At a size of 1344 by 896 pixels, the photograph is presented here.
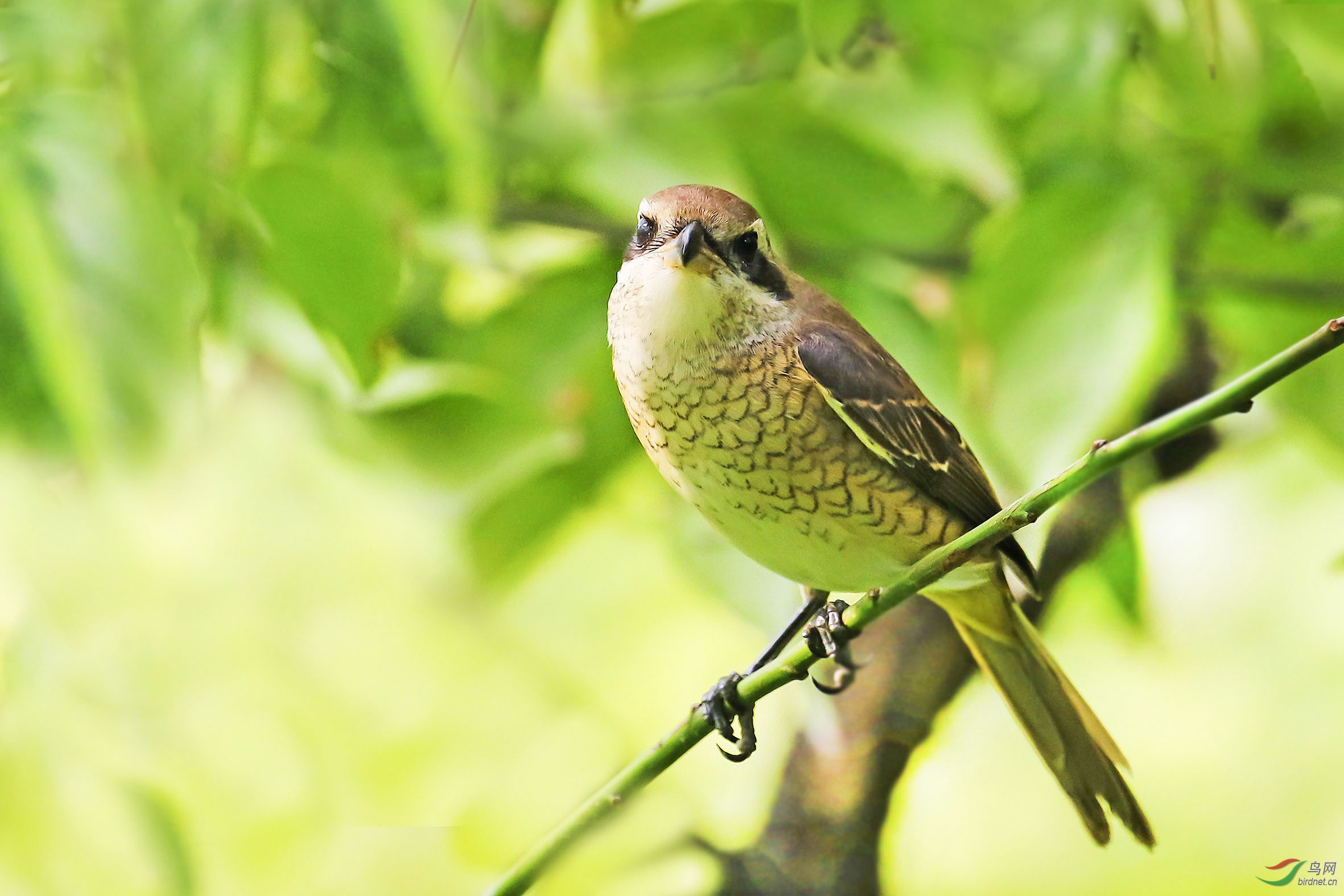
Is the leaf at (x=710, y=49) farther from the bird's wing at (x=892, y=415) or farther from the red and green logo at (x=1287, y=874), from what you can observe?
the red and green logo at (x=1287, y=874)

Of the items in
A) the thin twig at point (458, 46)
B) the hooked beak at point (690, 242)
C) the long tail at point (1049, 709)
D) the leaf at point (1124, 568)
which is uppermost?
the thin twig at point (458, 46)

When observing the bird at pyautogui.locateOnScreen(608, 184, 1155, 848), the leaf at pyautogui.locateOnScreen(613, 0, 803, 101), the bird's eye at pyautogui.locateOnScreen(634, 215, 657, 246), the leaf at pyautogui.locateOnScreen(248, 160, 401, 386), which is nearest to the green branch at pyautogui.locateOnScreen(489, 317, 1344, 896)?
the bird at pyautogui.locateOnScreen(608, 184, 1155, 848)

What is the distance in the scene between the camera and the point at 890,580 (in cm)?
66

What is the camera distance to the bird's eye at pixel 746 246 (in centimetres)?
60

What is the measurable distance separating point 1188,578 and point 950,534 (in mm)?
513

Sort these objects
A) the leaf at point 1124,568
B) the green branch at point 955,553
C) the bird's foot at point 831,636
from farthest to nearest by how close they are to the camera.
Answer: the leaf at point 1124,568 → the bird's foot at point 831,636 → the green branch at point 955,553

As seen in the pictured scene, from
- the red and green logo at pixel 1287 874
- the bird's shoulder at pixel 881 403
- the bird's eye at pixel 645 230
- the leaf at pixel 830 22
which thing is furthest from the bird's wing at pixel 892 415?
the red and green logo at pixel 1287 874

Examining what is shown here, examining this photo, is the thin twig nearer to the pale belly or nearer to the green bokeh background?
the green bokeh background

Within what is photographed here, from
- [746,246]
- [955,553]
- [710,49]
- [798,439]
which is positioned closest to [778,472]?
[798,439]

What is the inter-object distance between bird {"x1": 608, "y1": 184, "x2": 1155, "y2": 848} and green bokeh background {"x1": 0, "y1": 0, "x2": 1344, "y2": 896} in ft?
0.20

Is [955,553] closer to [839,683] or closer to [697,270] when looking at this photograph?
[697,270]

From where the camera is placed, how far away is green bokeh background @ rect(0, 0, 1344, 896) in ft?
2.38

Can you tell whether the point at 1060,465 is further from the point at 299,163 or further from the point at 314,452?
the point at 314,452

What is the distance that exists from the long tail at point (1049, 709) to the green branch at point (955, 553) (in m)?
0.23
